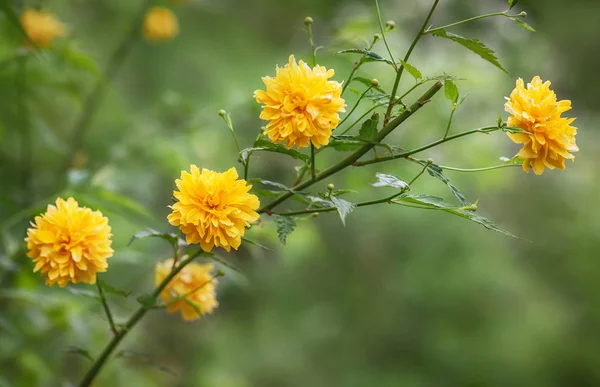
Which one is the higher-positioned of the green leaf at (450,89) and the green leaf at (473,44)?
the green leaf at (473,44)

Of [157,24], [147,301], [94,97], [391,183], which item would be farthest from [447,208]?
[157,24]

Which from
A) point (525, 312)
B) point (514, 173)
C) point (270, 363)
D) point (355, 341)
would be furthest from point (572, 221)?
point (270, 363)

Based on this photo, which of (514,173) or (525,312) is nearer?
(525,312)

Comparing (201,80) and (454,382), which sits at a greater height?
(201,80)

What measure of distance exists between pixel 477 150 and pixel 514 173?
3.22 ft

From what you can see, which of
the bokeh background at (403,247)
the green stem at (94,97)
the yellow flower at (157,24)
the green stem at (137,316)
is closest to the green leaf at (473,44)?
the green stem at (137,316)

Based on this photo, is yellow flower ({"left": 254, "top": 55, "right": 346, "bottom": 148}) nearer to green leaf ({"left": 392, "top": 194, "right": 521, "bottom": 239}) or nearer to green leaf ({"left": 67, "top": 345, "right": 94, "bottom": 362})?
green leaf ({"left": 392, "top": 194, "right": 521, "bottom": 239})

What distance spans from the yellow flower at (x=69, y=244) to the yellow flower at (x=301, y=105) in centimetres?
20

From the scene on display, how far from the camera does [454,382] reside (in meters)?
2.50

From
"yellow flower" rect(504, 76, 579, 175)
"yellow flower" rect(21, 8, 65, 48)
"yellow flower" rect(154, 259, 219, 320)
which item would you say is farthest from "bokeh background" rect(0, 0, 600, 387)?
"yellow flower" rect(504, 76, 579, 175)

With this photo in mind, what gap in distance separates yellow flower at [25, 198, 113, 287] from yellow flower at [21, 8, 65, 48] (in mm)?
755

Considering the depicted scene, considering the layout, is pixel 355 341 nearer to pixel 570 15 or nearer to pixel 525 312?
pixel 525 312

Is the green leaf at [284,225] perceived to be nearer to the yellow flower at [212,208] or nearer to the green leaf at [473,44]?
the yellow flower at [212,208]

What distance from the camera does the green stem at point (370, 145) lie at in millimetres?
540
